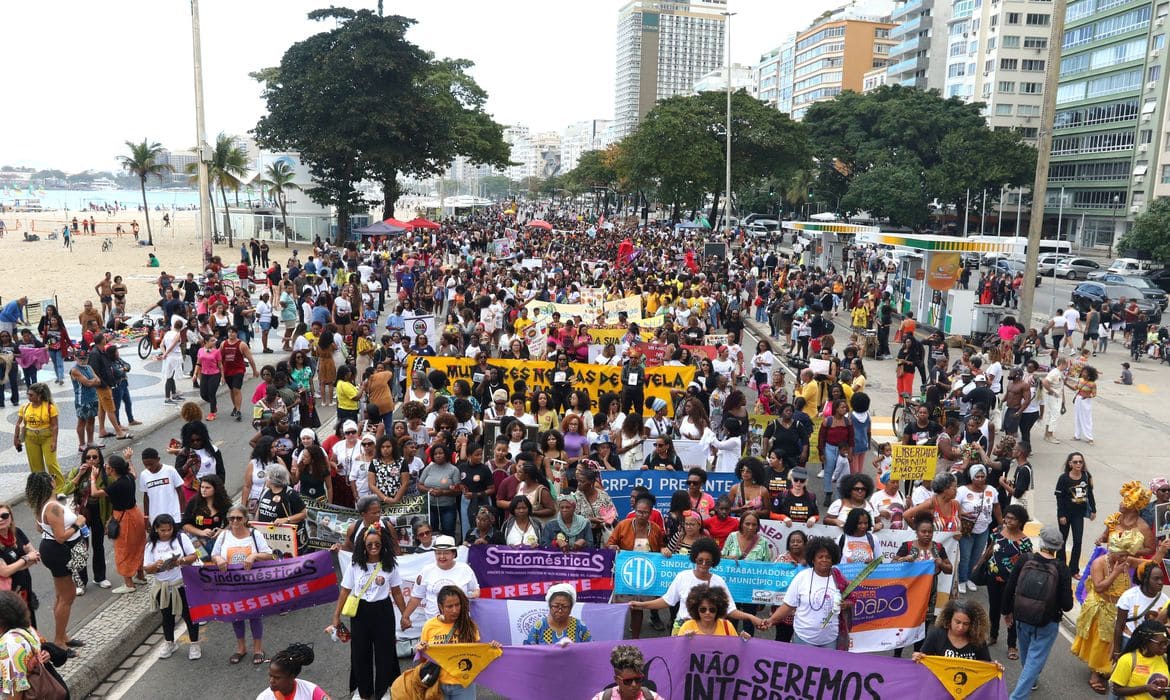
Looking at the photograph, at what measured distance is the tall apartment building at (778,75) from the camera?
153025mm

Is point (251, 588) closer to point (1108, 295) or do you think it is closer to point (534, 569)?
point (534, 569)

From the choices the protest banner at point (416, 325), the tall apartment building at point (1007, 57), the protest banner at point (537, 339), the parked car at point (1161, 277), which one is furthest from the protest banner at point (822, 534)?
the tall apartment building at point (1007, 57)

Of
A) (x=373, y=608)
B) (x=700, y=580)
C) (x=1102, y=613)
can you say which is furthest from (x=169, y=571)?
(x=1102, y=613)

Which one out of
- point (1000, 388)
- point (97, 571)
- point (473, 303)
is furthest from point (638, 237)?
point (97, 571)

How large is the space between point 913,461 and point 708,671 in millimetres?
5869

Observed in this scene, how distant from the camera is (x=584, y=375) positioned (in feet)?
48.9

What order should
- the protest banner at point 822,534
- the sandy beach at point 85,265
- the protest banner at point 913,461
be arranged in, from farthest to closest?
the sandy beach at point 85,265 < the protest banner at point 913,461 < the protest banner at point 822,534

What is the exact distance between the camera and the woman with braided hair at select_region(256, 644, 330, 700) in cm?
522

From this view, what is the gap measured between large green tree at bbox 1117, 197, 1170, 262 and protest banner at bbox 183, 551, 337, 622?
5193 centimetres

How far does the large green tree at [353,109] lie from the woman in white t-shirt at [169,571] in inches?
1784

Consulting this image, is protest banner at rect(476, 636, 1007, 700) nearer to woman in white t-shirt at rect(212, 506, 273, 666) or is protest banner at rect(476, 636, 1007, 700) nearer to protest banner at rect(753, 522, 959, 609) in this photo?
protest banner at rect(753, 522, 959, 609)

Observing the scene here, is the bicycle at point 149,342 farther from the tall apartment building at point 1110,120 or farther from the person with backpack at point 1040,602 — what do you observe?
the tall apartment building at point 1110,120

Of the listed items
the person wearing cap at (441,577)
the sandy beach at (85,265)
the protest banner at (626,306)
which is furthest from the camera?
the sandy beach at (85,265)

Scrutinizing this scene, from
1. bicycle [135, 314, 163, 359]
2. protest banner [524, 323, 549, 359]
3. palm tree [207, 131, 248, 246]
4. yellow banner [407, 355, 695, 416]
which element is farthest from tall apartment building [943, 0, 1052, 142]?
bicycle [135, 314, 163, 359]
